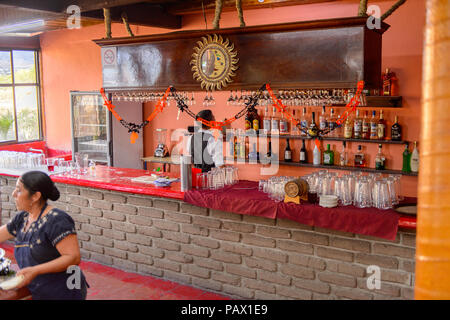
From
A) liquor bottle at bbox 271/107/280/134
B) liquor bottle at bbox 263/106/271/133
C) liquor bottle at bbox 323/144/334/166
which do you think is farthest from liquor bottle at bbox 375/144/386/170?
liquor bottle at bbox 263/106/271/133

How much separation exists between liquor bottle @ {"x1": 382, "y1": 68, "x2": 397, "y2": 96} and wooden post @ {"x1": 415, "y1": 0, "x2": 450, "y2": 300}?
5351 millimetres

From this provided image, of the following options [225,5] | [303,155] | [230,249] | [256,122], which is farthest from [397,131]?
[225,5]

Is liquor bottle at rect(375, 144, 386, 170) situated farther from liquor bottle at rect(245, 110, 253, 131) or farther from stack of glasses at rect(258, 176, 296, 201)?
stack of glasses at rect(258, 176, 296, 201)

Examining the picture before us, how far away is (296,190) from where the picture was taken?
13.6 ft

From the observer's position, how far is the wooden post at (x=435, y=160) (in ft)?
2.58

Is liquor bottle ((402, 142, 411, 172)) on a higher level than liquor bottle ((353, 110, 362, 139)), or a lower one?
lower

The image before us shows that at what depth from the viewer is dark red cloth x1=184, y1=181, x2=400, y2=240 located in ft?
12.3

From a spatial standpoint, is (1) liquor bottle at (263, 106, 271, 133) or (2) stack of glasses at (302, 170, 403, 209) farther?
(1) liquor bottle at (263, 106, 271, 133)

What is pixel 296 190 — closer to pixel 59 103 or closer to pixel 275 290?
pixel 275 290

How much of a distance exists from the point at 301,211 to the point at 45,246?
217cm

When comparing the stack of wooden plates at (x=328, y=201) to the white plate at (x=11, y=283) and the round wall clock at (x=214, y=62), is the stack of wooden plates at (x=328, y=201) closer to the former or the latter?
the round wall clock at (x=214, y=62)

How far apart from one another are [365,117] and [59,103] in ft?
21.0

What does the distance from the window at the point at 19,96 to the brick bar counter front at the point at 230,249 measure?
416cm
